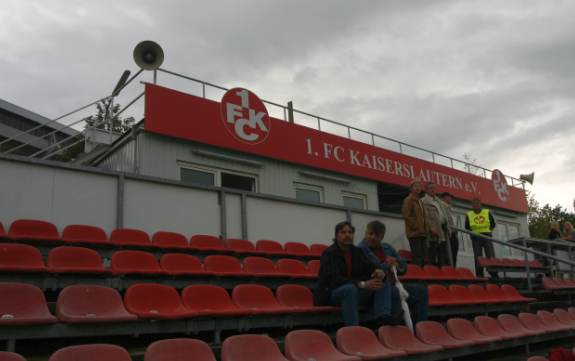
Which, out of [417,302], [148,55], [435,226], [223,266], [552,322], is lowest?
[552,322]

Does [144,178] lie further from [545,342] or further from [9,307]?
[545,342]

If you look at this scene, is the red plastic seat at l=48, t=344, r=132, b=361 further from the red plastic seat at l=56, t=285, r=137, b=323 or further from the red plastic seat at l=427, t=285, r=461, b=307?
the red plastic seat at l=427, t=285, r=461, b=307

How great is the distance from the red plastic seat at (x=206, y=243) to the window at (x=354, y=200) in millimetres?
5834

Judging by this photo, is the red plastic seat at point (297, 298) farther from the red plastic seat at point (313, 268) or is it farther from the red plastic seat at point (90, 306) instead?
the red plastic seat at point (90, 306)

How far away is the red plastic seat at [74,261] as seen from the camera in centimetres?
423

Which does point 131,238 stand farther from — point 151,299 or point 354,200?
point 354,200

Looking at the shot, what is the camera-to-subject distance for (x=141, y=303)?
3961 mm

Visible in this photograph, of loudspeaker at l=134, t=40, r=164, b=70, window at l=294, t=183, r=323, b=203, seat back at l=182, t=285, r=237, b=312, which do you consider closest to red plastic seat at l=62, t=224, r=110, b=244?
seat back at l=182, t=285, r=237, b=312

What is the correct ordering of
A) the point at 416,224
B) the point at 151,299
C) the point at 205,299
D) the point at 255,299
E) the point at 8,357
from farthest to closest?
the point at 416,224 < the point at 255,299 < the point at 205,299 < the point at 151,299 < the point at 8,357

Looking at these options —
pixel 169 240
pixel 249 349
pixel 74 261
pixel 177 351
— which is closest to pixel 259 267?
pixel 169 240

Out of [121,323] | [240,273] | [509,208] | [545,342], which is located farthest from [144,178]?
[509,208]

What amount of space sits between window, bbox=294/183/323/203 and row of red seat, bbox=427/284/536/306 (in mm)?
4314

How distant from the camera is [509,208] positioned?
55.7 ft

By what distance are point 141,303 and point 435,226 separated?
523cm
